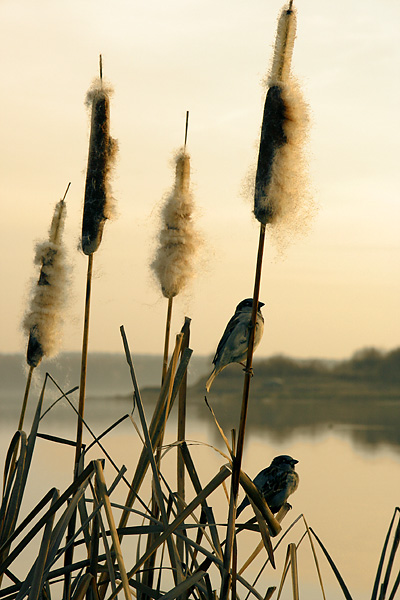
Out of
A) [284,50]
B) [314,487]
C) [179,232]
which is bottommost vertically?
[314,487]

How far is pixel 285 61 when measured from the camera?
116cm

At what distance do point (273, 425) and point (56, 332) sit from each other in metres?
6.34

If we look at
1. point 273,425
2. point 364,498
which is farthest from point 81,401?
point 273,425

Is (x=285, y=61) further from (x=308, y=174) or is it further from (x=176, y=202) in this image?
(x=176, y=202)

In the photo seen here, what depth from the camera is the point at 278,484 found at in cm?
146

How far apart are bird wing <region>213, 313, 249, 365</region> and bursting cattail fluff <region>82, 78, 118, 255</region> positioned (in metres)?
0.36

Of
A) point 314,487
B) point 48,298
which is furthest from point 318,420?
point 48,298

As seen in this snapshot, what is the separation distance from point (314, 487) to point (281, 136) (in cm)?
384

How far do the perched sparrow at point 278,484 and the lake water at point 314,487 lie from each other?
614mm

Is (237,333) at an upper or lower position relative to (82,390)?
upper

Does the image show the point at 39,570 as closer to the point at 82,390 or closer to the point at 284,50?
the point at 82,390

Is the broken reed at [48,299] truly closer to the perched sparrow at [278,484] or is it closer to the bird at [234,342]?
the bird at [234,342]

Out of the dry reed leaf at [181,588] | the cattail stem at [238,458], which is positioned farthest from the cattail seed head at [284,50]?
the dry reed leaf at [181,588]

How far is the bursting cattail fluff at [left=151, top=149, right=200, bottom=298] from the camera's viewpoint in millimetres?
1611
